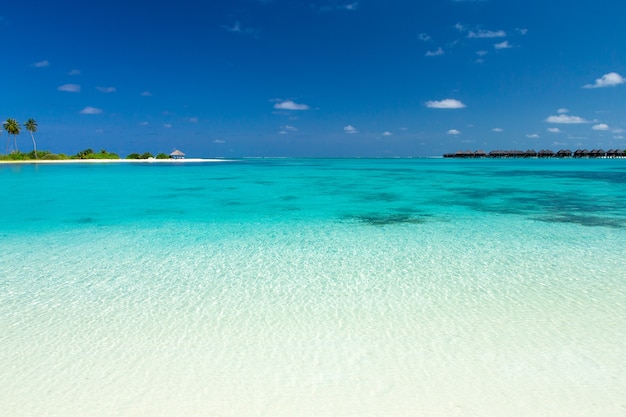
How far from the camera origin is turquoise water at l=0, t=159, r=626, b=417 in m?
2.71

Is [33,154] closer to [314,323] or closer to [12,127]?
[12,127]

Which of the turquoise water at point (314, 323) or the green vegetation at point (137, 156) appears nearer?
the turquoise water at point (314, 323)

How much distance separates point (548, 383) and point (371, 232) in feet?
18.7

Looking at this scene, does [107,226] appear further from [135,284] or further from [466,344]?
[466,344]

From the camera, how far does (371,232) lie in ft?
27.8

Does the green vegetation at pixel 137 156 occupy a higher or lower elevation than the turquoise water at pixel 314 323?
higher

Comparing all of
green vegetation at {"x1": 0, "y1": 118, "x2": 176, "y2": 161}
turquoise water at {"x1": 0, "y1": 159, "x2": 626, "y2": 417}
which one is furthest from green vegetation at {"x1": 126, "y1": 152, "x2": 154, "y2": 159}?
turquoise water at {"x1": 0, "y1": 159, "x2": 626, "y2": 417}

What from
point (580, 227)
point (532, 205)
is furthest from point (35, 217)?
point (532, 205)

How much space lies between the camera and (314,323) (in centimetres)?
393

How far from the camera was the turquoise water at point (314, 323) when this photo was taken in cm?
271

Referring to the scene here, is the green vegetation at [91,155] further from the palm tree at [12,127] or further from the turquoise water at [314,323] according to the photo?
the turquoise water at [314,323]

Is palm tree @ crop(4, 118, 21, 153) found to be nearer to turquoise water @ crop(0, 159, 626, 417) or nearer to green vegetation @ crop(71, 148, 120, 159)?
green vegetation @ crop(71, 148, 120, 159)

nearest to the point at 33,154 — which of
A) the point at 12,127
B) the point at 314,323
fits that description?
the point at 12,127

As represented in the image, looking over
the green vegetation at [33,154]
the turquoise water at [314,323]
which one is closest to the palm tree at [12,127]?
the green vegetation at [33,154]
